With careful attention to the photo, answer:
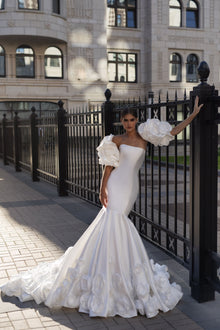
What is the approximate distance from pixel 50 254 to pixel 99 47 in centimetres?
2656

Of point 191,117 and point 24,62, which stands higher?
point 24,62

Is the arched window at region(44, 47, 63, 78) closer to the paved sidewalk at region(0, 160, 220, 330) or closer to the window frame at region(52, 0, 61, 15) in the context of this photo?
the window frame at region(52, 0, 61, 15)

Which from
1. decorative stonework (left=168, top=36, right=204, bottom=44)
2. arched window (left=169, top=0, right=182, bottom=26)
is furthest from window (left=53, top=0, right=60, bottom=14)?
arched window (left=169, top=0, right=182, bottom=26)

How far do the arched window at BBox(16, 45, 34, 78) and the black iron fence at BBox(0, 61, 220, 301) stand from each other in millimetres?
11479

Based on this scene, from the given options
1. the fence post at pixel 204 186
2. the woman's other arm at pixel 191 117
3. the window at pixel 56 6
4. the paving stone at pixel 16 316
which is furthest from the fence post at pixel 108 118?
the window at pixel 56 6

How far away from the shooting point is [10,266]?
4930 millimetres

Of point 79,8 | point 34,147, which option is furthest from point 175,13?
point 34,147

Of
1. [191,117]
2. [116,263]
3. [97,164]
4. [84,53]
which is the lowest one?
[116,263]

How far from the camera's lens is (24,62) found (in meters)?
28.7

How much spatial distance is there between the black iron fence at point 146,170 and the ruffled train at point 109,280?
51cm

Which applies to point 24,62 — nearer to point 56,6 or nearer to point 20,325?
point 56,6

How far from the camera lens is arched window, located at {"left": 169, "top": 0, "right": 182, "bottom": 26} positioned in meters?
32.5

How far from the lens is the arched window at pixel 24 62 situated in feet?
93.5

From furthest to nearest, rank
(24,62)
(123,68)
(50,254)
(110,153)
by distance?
(123,68)
(24,62)
(50,254)
(110,153)
